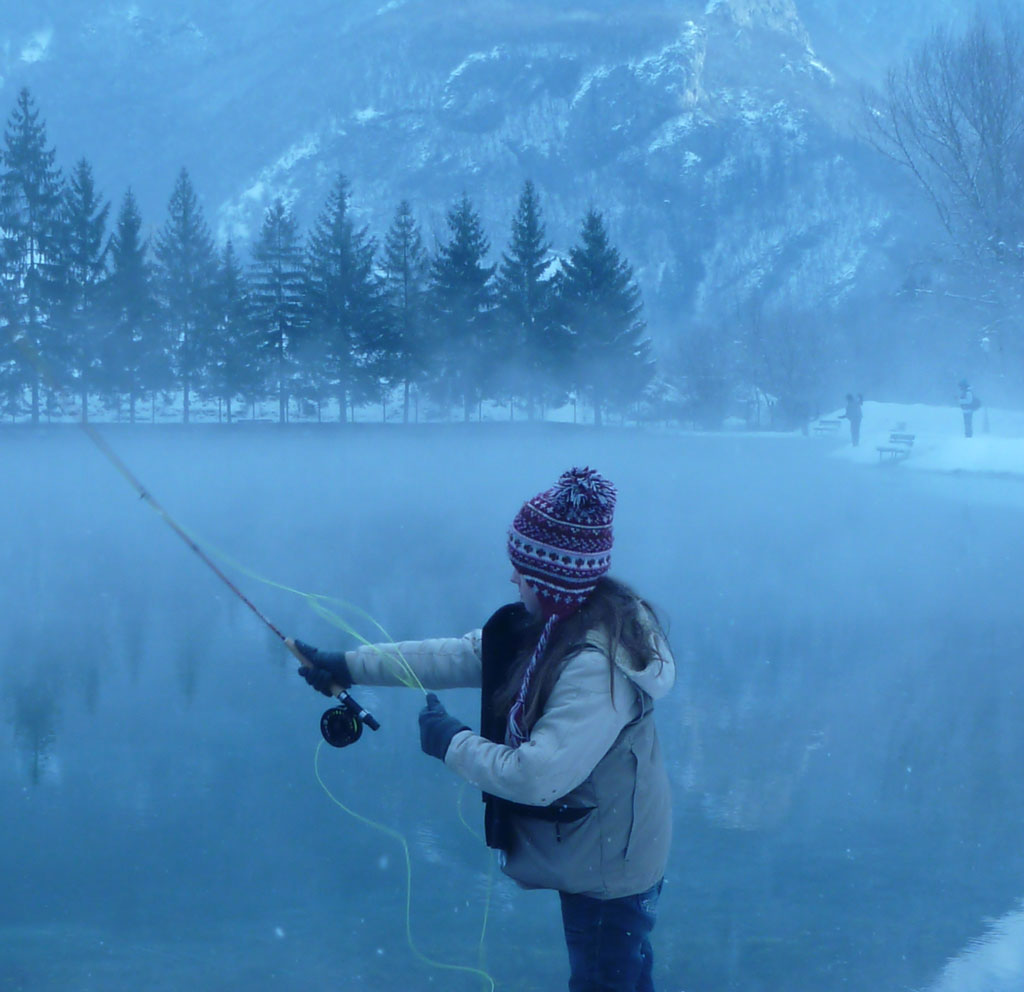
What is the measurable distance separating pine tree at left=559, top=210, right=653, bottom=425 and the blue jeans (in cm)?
4443

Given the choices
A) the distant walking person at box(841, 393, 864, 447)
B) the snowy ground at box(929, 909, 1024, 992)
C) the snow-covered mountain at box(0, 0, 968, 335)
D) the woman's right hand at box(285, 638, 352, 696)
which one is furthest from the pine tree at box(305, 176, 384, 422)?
the snow-covered mountain at box(0, 0, 968, 335)

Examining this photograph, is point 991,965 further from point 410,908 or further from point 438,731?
point 438,731

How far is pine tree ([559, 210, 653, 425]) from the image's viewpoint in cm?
4647

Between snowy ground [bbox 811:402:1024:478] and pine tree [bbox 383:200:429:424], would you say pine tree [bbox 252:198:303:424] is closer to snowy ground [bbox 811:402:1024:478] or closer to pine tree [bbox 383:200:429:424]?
pine tree [bbox 383:200:429:424]

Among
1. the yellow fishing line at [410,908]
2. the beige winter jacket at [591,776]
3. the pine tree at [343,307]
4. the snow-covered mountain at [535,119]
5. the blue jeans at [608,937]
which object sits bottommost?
the yellow fishing line at [410,908]

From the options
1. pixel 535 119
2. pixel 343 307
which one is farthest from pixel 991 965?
pixel 535 119

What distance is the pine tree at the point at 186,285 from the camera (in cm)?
4453

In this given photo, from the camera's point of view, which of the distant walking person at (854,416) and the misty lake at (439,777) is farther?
the distant walking person at (854,416)

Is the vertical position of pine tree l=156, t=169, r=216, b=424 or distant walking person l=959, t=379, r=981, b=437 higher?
pine tree l=156, t=169, r=216, b=424

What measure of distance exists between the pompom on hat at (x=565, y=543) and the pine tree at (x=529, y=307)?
144 ft

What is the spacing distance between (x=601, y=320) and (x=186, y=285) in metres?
15.6

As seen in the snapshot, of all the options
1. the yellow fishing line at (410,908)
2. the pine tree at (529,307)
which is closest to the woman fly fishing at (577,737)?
the yellow fishing line at (410,908)

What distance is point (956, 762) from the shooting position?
617cm

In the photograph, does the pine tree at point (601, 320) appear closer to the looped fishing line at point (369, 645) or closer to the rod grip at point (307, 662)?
the looped fishing line at point (369, 645)
